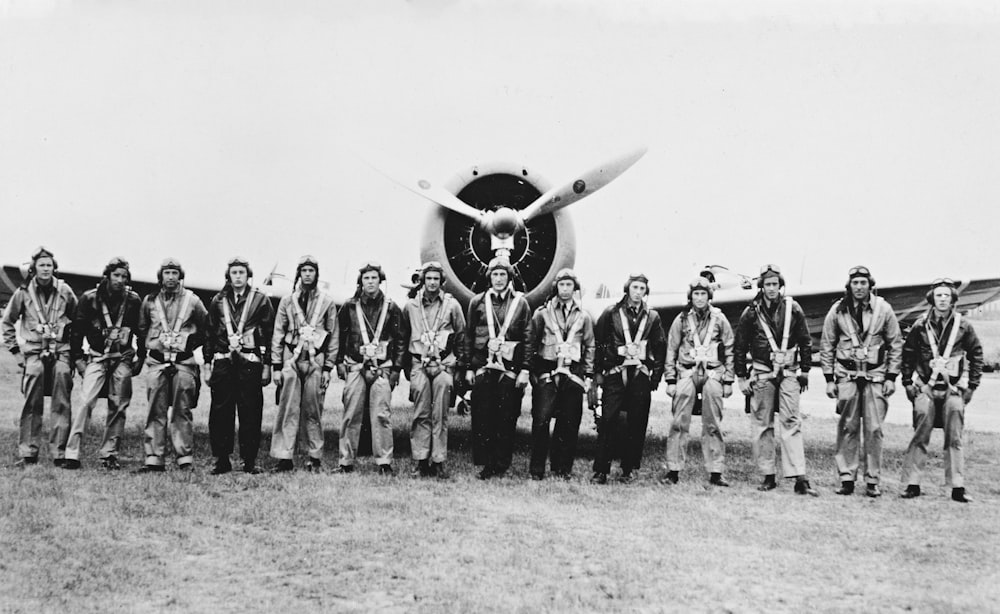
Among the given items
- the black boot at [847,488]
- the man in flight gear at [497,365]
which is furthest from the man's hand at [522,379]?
the black boot at [847,488]

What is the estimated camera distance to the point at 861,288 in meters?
6.77

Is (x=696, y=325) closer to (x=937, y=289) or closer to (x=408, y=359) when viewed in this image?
(x=937, y=289)

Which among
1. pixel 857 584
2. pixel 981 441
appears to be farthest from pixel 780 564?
pixel 981 441

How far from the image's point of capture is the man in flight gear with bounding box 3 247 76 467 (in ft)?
22.6

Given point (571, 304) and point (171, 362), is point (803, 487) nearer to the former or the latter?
point (571, 304)

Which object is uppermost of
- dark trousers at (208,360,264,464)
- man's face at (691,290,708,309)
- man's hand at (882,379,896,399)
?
man's face at (691,290,708,309)

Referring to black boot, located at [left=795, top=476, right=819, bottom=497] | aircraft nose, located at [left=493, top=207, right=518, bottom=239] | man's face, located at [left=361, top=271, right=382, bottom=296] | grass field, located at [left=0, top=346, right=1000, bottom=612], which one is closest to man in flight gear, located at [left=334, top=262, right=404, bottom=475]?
man's face, located at [left=361, top=271, right=382, bottom=296]

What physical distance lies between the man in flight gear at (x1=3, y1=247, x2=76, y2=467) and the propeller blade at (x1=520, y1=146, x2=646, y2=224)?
5088 mm

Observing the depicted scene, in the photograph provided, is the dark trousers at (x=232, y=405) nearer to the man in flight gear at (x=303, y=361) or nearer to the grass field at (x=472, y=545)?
the man in flight gear at (x=303, y=361)

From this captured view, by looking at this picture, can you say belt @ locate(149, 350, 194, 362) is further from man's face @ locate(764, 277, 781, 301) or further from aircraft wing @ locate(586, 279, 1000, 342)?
man's face @ locate(764, 277, 781, 301)

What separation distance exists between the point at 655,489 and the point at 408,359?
2635 millimetres

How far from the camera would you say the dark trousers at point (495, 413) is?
6945 mm

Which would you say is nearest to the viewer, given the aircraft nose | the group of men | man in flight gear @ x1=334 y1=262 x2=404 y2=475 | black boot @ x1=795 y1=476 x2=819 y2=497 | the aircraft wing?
black boot @ x1=795 y1=476 x2=819 y2=497

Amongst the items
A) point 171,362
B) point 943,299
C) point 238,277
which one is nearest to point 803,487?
point 943,299
